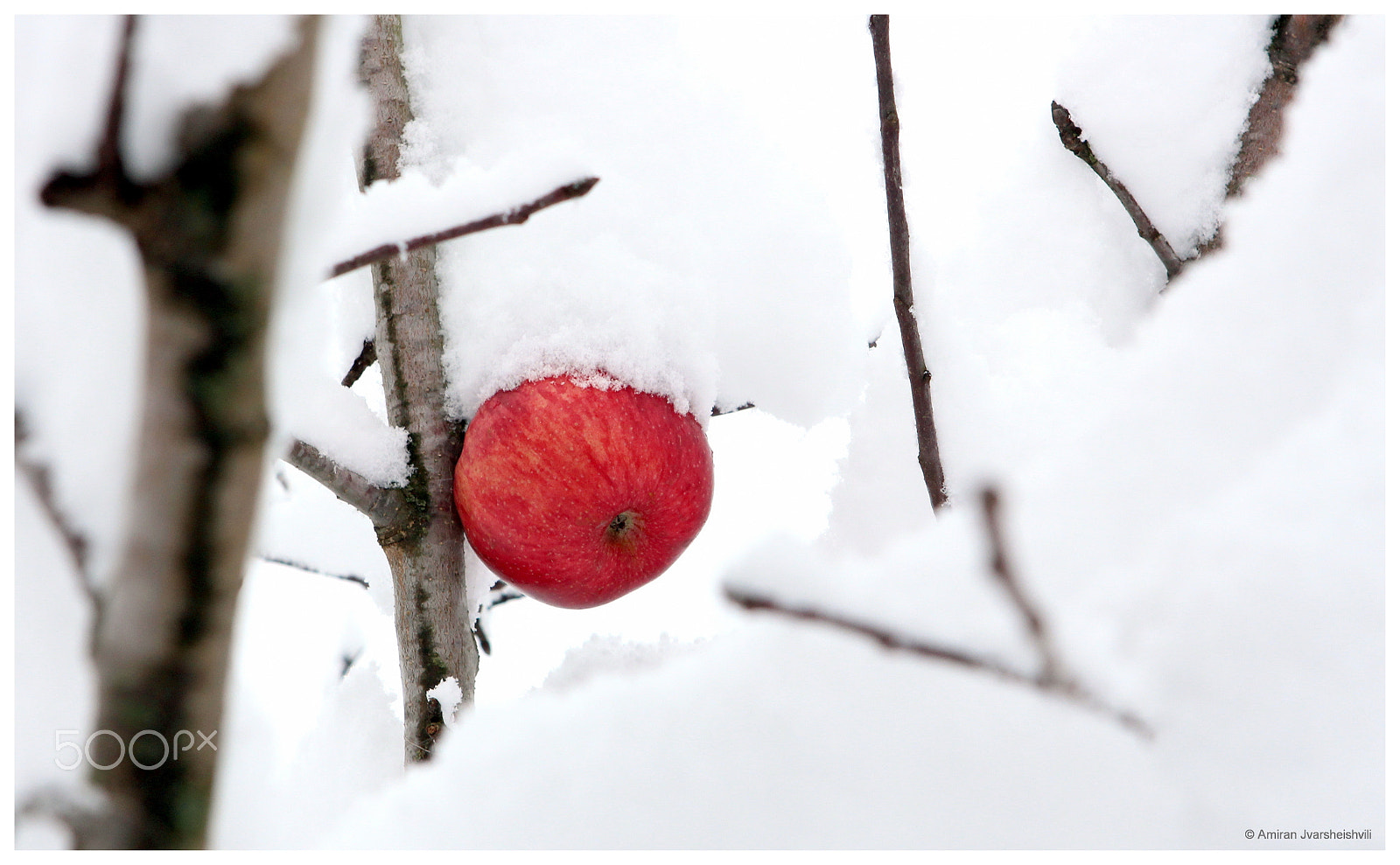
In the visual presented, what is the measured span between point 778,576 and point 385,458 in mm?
519

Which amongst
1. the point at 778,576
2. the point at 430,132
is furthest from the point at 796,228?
the point at 778,576

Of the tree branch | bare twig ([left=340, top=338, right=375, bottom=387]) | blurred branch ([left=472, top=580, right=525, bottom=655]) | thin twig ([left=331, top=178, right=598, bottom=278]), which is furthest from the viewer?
blurred branch ([left=472, top=580, right=525, bottom=655])

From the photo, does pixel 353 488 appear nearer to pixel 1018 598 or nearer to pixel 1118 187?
pixel 1018 598

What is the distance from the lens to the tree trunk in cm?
76

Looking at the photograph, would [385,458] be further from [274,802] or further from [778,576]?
[778,576]

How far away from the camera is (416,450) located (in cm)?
79

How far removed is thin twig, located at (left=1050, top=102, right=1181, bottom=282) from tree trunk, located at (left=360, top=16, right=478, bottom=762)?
0.56 metres

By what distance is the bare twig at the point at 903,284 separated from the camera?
0.67 m

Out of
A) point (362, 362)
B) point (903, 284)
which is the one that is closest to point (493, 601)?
point (362, 362)

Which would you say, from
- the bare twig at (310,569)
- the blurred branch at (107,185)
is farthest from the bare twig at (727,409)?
the blurred branch at (107,185)

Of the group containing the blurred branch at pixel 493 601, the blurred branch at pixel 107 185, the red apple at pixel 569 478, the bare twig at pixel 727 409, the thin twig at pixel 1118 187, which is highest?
the thin twig at pixel 1118 187

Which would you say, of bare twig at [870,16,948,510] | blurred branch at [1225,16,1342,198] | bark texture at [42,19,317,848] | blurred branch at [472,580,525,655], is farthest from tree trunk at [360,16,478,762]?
blurred branch at [1225,16,1342,198]

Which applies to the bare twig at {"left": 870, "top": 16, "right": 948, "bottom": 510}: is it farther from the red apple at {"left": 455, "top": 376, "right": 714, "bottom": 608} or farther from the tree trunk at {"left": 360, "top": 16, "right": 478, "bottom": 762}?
the tree trunk at {"left": 360, "top": 16, "right": 478, "bottom": 762}

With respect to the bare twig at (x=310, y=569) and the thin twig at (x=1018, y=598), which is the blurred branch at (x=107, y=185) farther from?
the bare twig at (x=310, y=569)
